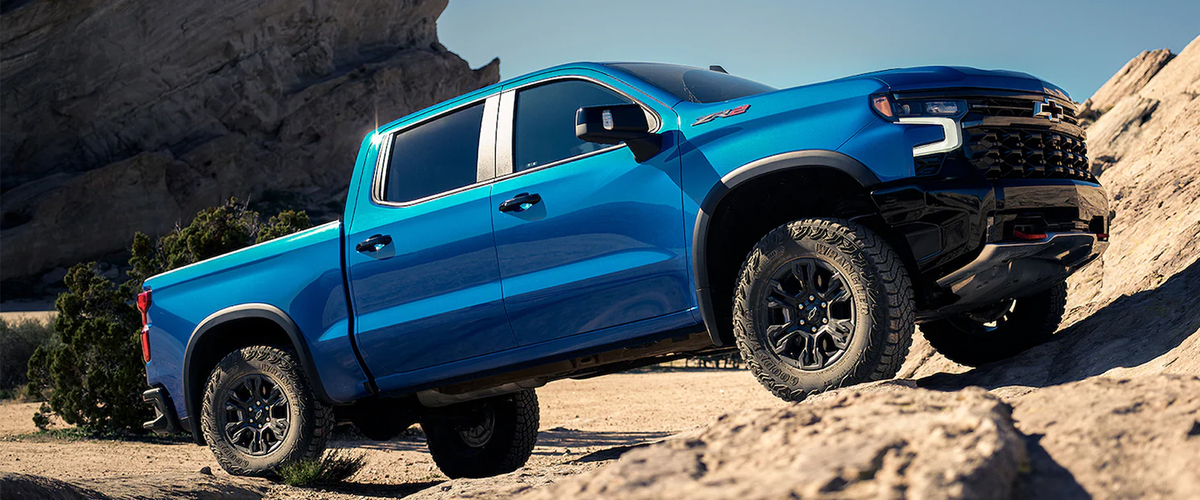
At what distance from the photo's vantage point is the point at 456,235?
5152 mm

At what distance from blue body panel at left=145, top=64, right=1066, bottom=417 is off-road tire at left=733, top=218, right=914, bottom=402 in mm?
305

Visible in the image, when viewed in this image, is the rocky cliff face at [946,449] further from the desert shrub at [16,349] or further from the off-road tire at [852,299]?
the desert shrub at [16,349]

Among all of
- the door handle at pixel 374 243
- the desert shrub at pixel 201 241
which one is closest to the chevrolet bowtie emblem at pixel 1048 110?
the door handle at pixel 374 243

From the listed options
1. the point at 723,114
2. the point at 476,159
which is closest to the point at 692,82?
the point at 723,114

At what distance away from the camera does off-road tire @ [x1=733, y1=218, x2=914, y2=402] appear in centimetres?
391

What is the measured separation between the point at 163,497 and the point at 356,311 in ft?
5.16

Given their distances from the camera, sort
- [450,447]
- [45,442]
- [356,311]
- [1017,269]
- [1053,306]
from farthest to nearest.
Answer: [45,442] → [450,447] → [356,311] → [1053,306] → [1017,269]

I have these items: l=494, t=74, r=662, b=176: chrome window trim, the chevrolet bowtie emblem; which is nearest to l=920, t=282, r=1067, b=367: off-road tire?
the chevrolet bowtie emblem

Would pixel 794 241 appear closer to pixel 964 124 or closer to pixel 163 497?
pixel 964 124

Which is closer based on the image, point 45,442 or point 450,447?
point 450,447

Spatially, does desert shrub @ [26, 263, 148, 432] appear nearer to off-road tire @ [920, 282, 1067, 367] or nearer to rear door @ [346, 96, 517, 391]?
rear door @ [346, 96, 517, 391]

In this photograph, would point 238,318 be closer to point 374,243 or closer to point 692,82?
point 374,243

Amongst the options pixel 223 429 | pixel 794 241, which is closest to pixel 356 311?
pixel 223 429

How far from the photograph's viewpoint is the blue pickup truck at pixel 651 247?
4027mm
